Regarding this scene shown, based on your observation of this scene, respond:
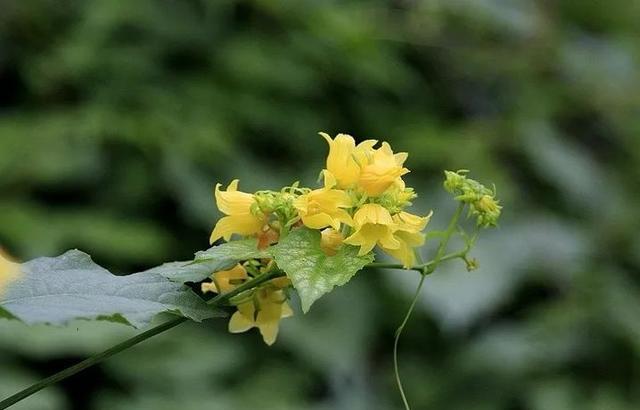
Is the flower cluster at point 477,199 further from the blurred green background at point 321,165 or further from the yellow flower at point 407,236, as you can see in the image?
the blurred green background at point 321,165

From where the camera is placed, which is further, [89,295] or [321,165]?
[321,165]

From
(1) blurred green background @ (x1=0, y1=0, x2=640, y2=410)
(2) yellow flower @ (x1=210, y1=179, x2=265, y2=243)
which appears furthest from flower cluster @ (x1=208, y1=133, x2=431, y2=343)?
(1) blurred green background @ (x1=0, y1=0, x2=640, y2=410)

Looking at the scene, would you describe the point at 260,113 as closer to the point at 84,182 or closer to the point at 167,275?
the point at 84,182

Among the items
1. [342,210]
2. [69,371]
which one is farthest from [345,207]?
[69,371]

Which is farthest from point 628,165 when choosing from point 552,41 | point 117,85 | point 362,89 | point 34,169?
point 34,169

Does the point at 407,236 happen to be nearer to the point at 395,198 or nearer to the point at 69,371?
the point at 395,198

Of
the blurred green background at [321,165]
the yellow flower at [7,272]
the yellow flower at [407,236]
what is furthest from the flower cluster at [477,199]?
the blurred green background at [321,165]
